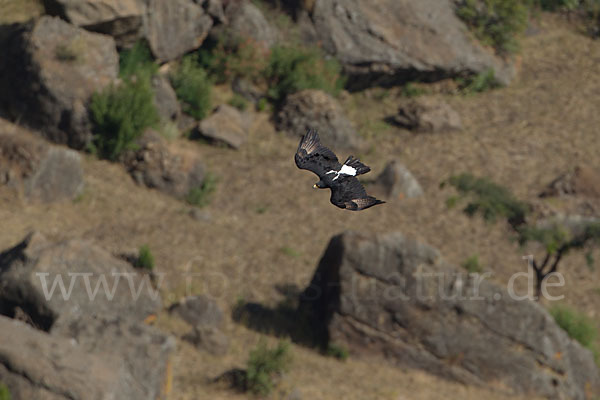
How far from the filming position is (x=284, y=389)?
13180 mm

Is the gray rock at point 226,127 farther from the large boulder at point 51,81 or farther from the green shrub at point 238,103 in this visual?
the large boulder at point 51,81

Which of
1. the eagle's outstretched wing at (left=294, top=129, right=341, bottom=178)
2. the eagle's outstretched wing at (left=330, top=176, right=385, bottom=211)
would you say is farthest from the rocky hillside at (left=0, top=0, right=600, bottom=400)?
the eagle's outstretched wing at (left=330, top=176, right=385, bottom=211)

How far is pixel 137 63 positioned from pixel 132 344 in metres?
10.9

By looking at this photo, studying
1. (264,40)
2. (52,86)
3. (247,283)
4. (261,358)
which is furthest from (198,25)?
(261,358)

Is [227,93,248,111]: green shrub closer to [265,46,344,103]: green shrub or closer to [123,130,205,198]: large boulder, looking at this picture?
[265,46,344,103]: green shrub

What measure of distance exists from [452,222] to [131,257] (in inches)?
333

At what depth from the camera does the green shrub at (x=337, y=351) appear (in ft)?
49.2

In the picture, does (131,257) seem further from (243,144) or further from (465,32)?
(465,32)

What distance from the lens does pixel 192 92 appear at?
69.9ft

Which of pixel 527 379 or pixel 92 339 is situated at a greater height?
pixel 92 339

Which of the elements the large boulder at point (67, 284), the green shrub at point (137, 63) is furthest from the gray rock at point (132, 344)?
the green shrub at point (137, 63)

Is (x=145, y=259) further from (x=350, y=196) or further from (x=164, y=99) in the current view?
(x=350, y=196)

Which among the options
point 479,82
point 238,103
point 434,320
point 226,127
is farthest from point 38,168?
point 479,82

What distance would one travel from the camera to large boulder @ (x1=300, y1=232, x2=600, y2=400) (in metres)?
14.9
